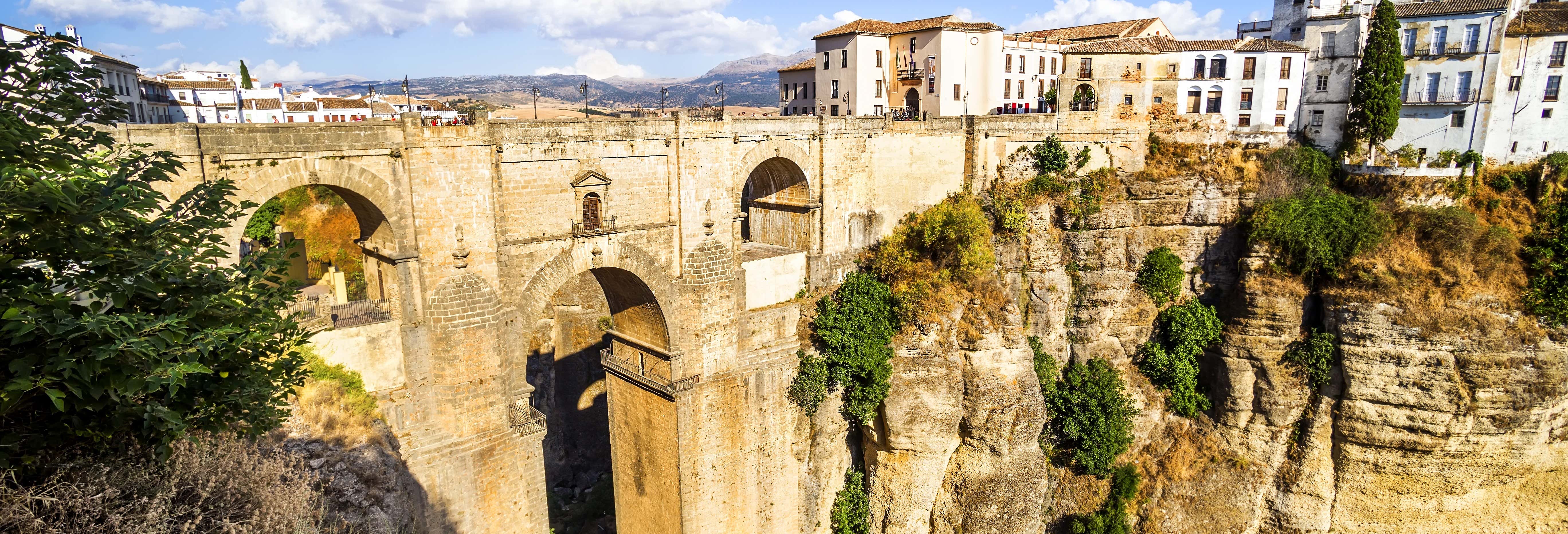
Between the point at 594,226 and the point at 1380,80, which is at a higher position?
the point at 1380,80

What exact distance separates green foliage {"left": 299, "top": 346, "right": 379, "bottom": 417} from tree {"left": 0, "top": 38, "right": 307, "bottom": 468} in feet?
14.2

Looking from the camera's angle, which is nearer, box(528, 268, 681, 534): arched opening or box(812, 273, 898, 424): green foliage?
box(528, 268, 681, 534): arched opening

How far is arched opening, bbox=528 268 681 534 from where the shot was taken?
824 inches

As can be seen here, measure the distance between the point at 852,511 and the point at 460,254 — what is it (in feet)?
45.4

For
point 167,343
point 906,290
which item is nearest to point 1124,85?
point 906,290

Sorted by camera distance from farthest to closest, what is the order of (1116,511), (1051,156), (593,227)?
(1051,156) → (1116,511) → (593,227)

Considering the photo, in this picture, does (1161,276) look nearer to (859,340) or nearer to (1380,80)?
(1380,80)

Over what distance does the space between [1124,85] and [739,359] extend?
630 inches

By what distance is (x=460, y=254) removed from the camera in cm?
1634

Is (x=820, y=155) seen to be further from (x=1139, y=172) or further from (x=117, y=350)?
(x=117, y=350)

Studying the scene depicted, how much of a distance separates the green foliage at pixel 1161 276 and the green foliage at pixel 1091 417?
264 centimetres

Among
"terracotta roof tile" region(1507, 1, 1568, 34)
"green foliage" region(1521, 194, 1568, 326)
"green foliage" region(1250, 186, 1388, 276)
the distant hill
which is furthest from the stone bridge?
the distant hill

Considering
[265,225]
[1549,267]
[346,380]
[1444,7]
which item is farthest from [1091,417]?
[265,225]

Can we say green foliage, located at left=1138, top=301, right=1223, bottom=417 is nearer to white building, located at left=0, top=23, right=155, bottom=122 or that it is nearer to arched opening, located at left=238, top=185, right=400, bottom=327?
arched opening, located at left=238, top=185, right=400, bottom=327
